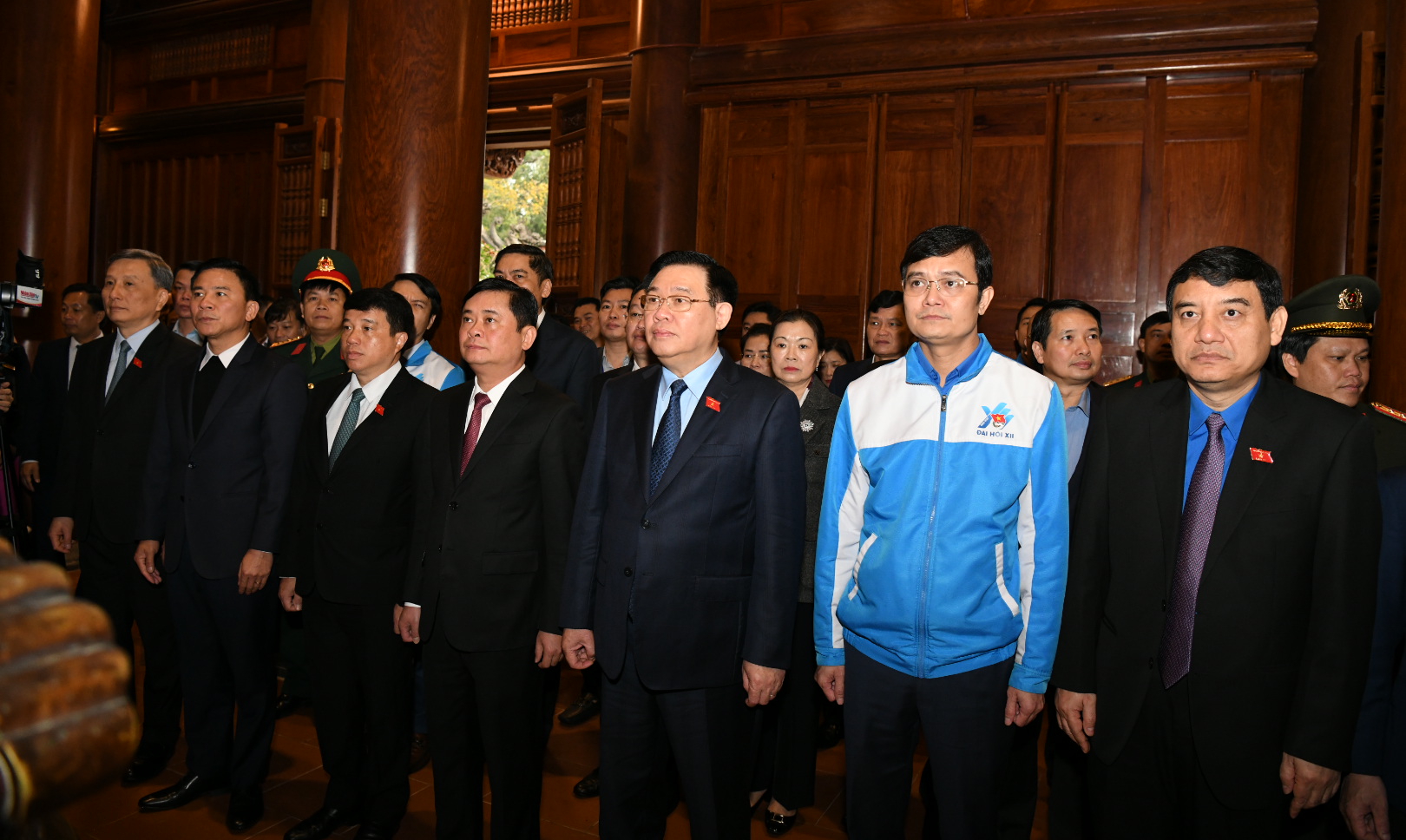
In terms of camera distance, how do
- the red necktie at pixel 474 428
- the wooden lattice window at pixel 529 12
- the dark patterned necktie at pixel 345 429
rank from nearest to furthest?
the red necktie at pixel 474 428 → the dark patterned necktie at pixel 345 429 → the wooden lattice window at pixel 529 12

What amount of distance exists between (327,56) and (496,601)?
Result: 7.66m

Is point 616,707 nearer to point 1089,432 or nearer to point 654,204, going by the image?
point 1089,432

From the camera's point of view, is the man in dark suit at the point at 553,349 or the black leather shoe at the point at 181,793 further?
the man in dark suit at the point at 553,349

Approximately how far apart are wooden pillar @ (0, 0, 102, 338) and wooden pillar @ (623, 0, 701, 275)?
12.7 ft

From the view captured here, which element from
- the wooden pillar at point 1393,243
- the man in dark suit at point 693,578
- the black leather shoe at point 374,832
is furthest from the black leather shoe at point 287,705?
the wooden pillar at point 1393,243

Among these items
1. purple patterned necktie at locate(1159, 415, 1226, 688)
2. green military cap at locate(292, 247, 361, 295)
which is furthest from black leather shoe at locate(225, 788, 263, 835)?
purple patterned necktie at locate(1159, 415, 1226, 688)

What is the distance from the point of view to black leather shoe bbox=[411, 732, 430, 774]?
3025 mm

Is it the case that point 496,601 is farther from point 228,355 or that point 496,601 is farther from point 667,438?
point 228,355

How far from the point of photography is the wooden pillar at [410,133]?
11.2ft

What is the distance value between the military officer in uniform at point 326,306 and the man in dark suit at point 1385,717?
3339 millimetres

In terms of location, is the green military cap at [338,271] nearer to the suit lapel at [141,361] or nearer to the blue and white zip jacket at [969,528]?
the suit lapel at [141,361]

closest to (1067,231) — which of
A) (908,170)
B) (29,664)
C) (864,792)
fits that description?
(908,170)

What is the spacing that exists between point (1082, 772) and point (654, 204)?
202 inches

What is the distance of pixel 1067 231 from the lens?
580cm
